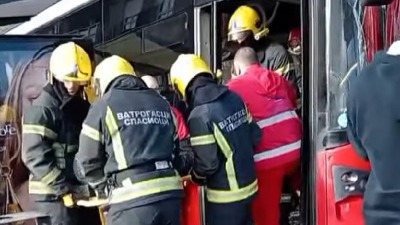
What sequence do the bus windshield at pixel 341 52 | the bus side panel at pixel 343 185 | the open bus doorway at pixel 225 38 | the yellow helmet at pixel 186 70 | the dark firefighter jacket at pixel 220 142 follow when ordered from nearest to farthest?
the bus side panel at pixel 343 185 < the bus windshield at pixel 341 52 < the dark firefighter jacket at pixel 220 142 < the yellow helmet at pixel 186 70 < the open bus doorway at pixel 225 38

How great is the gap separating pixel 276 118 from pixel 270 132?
0.31 feet

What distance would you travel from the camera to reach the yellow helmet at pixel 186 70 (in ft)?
16.7

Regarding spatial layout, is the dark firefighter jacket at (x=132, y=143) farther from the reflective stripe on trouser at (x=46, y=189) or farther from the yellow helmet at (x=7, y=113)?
the yellow helmet at (x=7, y=113)

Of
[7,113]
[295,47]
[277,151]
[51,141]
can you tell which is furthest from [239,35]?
[7,113]

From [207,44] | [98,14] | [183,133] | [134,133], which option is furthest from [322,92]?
[98,14]

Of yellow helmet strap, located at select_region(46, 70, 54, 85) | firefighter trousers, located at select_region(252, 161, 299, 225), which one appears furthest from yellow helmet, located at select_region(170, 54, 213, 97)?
yellow helmet strap, located at select_region(46, 70, 54, 85)

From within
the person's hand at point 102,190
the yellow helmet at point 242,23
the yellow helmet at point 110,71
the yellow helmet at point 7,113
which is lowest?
the person's hand at point 102,190

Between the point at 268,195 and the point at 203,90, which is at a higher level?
the point at 203,90

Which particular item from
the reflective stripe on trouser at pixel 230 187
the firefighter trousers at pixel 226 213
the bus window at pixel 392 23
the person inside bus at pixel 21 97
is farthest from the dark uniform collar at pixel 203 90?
the person inside bus at pixel 21 97

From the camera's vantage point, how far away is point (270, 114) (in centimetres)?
537

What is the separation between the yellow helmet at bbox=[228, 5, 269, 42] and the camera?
6148mm

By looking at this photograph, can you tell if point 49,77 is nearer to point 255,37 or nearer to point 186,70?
point 186,70

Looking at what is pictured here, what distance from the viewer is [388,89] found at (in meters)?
3.51

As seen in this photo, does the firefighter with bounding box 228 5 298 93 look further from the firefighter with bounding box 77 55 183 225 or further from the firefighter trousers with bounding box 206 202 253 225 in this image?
the firefighter with bounding box 77 55 183 225
